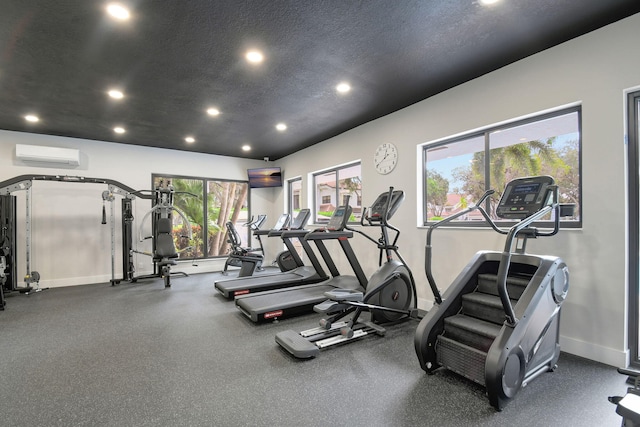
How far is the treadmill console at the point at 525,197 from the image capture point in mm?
2309

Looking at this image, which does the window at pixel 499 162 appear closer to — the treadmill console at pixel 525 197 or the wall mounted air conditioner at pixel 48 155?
the treadmill console at pixel 525 197

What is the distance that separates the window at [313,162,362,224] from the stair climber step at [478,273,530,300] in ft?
9.30

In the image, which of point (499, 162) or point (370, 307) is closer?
point (370, 307)

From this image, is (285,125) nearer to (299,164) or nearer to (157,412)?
(299,164)

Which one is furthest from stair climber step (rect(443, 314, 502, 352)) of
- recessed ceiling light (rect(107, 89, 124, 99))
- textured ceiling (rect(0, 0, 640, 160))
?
recessed ceiling light (rect(107, 89, 124, 99))

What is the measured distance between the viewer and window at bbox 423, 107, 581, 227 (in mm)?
2916

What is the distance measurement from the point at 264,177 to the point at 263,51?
16.5ft

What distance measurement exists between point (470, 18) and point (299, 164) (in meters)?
5.07

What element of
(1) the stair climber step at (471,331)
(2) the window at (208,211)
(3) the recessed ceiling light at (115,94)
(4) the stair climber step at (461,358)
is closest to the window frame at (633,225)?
(1) the stair climber step at (471,331)

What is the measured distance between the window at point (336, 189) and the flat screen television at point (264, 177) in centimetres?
143

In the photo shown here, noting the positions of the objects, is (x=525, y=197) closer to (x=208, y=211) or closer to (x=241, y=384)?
(x=241, y=384)

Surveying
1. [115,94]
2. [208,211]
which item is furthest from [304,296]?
[208,211]

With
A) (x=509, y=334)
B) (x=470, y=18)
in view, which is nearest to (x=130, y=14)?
(x=470, y=18)

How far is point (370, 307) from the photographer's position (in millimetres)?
3217
